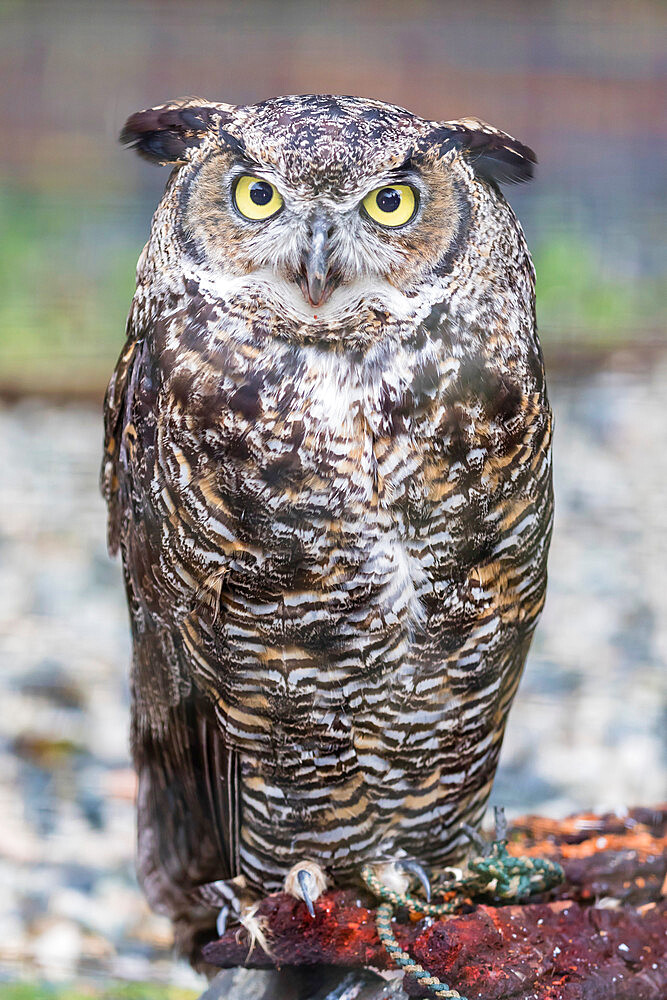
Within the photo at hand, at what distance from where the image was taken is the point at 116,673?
2.03 m

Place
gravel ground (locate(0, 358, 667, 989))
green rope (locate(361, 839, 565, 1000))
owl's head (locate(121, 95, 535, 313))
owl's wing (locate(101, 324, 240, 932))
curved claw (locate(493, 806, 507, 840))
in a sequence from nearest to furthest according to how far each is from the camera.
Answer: owl's head (locate(121, 95, 535, 313)), owl's wing (locate(101, 324, 240, 932)), green rope (locate(361, 839, 565, 1000)), curved claw (locate(493, 806, 507, 840)), gravel ground (locate(0, 358, 667, 989))

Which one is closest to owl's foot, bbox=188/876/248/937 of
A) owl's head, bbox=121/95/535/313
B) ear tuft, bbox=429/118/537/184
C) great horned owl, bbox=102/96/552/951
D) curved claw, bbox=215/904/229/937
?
curved claw, bbox=215/904/229/937

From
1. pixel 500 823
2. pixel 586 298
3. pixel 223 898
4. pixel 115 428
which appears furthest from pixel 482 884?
pixel 586 298

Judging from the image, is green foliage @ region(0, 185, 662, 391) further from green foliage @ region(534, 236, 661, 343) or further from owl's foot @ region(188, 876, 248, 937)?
owl's foot @ region(188, 876, 248, 937)

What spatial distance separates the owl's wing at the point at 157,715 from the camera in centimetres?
89

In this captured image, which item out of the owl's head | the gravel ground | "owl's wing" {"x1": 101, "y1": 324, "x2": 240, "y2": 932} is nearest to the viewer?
the owl's head

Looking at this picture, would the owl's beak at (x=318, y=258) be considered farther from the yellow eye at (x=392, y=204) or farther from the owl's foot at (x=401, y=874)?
the owl's foot at (x=401, y=874)

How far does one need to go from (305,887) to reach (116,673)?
3.69ft

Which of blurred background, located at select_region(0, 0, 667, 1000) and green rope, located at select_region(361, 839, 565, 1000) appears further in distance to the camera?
green rope, located at select_region(361, 839, 565, 1000)

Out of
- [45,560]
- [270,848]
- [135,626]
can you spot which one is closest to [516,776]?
[270,848]

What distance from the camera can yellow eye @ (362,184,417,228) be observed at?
0.76 metres

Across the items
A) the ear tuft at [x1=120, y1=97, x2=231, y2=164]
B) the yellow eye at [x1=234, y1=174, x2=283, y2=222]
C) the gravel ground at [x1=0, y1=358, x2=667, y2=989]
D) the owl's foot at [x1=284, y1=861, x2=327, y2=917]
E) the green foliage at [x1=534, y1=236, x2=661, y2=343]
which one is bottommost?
the gravel ground at [x1=0, y1=358, x2=667, y2=989]

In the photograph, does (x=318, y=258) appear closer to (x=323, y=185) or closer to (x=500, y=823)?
(x=323, y=185)

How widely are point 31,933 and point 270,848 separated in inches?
27.2
